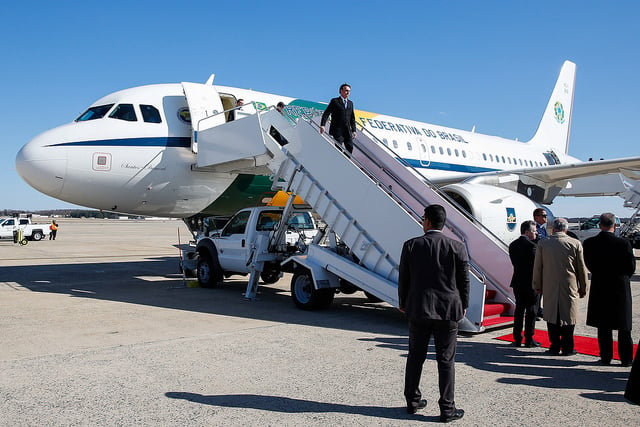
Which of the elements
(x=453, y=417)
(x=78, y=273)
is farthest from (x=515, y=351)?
(x=78, y=273)

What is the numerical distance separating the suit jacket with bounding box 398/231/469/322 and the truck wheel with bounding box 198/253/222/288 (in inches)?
297

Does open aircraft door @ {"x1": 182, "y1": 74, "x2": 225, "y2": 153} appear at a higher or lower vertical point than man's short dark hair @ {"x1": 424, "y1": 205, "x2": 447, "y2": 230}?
higher

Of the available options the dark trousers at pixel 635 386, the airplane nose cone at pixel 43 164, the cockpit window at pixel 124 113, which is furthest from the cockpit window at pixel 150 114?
the dark trousers at pixel 635 386

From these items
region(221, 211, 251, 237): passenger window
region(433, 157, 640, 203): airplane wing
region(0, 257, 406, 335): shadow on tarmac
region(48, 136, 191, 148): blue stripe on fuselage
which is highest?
region(433, 157, 640, 203): airplane wing

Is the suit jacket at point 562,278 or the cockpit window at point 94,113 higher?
the cockpit window at point 94,113

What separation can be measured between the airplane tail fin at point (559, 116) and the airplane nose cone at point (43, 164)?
1964 cm

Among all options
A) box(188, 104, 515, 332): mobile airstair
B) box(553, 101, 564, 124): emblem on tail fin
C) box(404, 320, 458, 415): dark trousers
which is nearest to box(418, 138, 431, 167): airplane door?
box(188, 104, 515, 332): mobile airstair

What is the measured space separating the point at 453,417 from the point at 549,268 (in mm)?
2810

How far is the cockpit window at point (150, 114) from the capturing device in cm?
1095

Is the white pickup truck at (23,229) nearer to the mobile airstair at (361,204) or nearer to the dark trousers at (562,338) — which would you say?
the mobile airstair at (361,204)

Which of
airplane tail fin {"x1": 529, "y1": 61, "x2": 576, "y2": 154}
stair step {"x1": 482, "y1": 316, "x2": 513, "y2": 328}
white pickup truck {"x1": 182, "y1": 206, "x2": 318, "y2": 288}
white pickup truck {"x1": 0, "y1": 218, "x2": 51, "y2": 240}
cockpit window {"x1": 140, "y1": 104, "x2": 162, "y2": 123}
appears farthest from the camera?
white pickup truck {"x1": 0, "y1": 218, "x2": 51, "y2": 240}

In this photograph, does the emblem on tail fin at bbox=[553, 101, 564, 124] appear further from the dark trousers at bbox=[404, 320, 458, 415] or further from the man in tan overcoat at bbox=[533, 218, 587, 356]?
the dark trousers at bbox=[404, 320, 458, 415]

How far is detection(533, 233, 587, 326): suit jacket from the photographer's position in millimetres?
6012

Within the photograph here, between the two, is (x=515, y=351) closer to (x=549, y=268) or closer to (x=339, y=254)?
(x=549, y=268)
